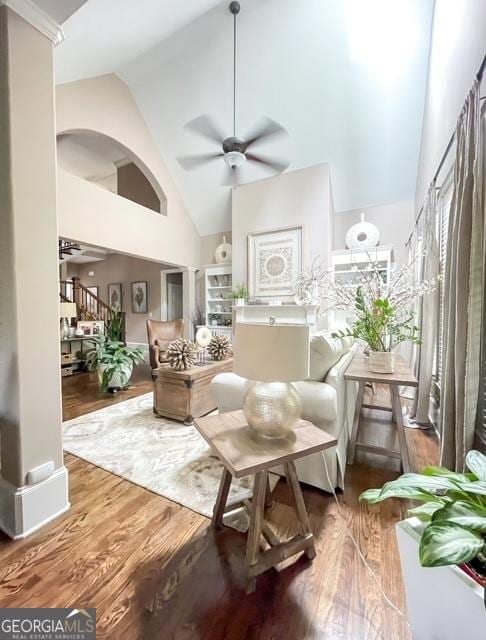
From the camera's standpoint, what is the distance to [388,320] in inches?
78.1

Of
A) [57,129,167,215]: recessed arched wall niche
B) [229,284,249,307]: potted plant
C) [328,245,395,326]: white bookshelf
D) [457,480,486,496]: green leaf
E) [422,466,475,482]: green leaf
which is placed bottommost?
[422,466,475,482]: green leaf

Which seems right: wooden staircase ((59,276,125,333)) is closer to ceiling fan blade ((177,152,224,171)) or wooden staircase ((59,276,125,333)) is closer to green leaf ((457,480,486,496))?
ceiling fan blade ((177,152,224,171))

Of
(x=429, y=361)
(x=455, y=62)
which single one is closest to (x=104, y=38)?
(x=455, y=62)

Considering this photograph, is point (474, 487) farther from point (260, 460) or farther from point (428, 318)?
point (428, 318)

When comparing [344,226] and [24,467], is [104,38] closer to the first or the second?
[24,467]

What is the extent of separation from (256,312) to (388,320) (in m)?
3.37

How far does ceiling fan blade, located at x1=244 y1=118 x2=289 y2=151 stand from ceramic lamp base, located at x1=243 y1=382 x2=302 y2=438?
2.91 metres

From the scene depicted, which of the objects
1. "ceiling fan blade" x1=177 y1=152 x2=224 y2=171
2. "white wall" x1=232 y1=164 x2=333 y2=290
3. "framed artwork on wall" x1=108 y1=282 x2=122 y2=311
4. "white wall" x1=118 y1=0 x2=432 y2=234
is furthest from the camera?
"framed artwork on wall" x1=108 y1=282 x2=122 y2=311

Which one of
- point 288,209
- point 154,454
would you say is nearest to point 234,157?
point 288,209

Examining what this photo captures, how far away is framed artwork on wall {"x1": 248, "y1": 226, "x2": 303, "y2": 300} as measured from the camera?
4977 millimetres

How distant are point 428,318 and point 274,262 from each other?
2956 mm

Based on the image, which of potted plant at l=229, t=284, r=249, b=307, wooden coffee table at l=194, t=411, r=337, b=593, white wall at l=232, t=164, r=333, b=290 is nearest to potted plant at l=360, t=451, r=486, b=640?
wooden coffee table at l=194, t=411, r=337, b=593

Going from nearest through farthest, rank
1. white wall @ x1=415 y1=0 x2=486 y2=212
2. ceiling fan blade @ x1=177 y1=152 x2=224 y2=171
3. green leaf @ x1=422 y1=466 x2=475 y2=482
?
green leaf @ x1=422 y1=466 x2=475 y2=482, white wall @ x1=415 y1=0 x2=486 y2=212, ceiling fan blade @ x1=177 y1=152 x2=224 y2=171

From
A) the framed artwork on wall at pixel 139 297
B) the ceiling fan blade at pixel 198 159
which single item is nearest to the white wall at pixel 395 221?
the ceiling fan blade at pixel 198 159
